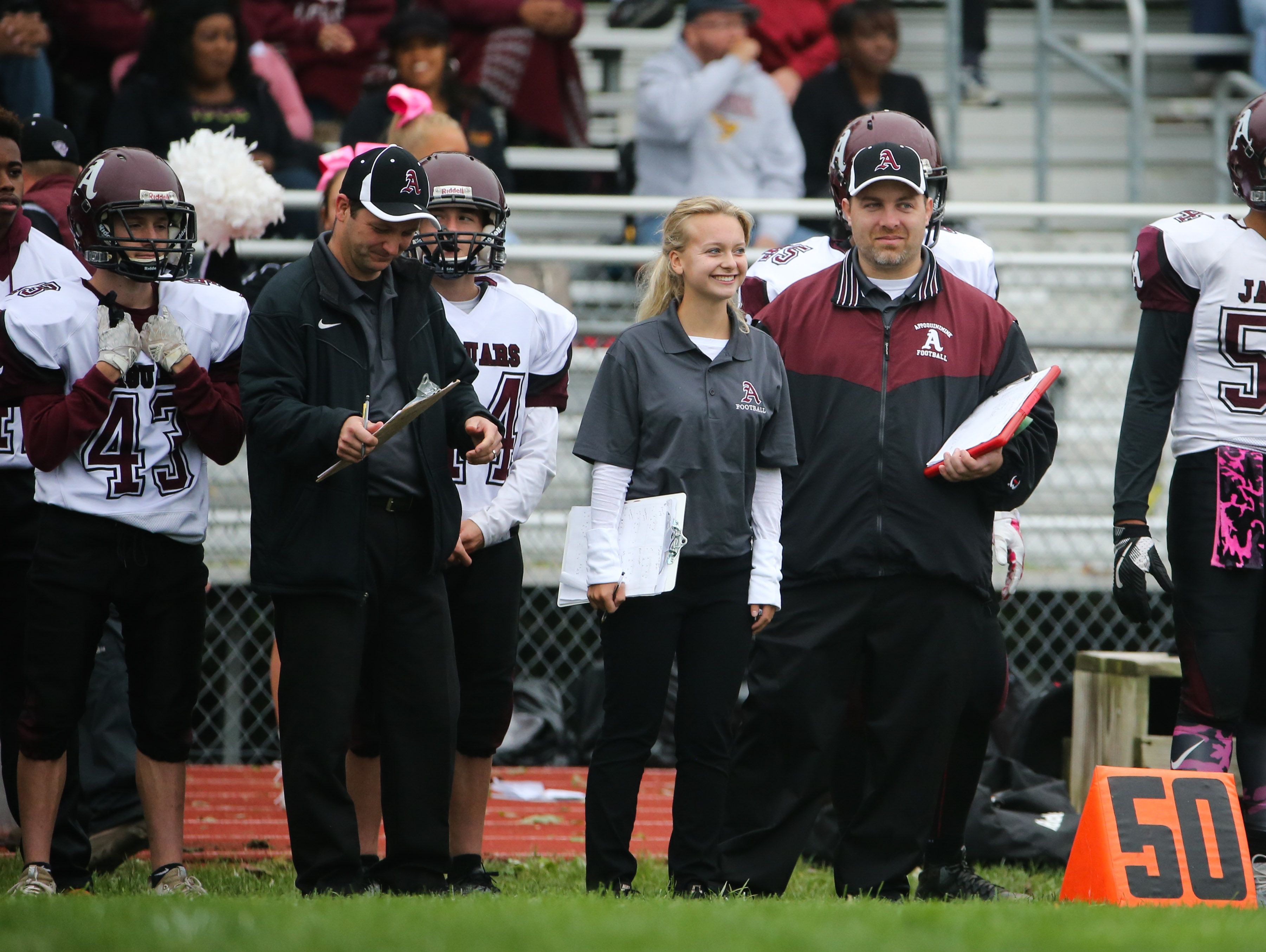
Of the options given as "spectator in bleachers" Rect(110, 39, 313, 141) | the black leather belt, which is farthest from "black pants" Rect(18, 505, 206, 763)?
"spectator in bleachers" Rect(110, 39, 313, 141)

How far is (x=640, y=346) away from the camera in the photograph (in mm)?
4902

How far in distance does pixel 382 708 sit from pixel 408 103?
2.78 meters

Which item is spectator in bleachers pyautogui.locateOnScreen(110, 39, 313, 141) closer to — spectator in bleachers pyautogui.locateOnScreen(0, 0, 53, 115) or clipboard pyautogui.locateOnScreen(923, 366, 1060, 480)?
spectator in bleachers pyautogui.locateOnScreen(0, 0, 53, 115)

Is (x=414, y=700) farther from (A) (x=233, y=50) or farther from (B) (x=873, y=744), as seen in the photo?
(A) (x=233, y=50)

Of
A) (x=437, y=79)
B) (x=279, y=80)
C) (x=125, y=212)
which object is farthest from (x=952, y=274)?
(x=279, y=80)

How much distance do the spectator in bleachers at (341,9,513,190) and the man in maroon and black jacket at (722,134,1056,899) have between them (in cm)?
332

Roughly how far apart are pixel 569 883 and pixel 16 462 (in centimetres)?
218

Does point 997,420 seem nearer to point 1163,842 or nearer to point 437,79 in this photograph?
point 1163,842

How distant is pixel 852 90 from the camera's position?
30.8 feet

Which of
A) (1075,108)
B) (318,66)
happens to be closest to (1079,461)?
(1075,108)

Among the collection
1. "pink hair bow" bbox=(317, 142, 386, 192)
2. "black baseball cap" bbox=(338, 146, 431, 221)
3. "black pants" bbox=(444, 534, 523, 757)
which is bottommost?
"black pants" bbox=(444, 534, 523, 757)

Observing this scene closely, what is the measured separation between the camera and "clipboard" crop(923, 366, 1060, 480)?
179 inches

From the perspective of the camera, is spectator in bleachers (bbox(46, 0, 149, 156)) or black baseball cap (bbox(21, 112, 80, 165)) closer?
Answer: black baseball cap (bbox(21, 112, 80, 165))

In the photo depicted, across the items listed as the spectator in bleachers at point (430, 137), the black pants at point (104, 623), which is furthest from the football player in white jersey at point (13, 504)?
the spectator in bleachers at point (430, 137)
